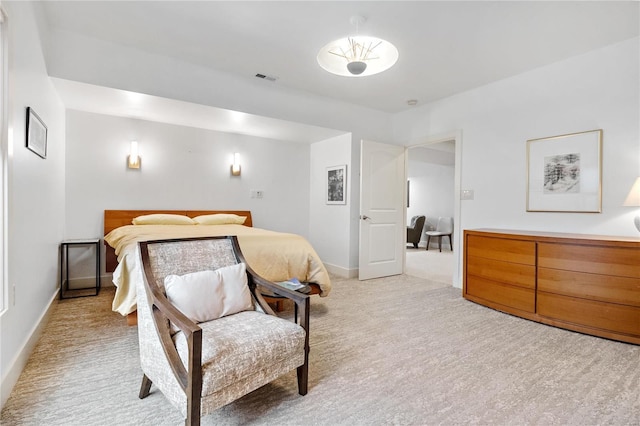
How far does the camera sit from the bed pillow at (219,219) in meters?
4.23

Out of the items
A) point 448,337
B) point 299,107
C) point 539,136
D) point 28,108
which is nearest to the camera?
point 28,108

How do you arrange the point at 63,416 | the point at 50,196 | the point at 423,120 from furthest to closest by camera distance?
1. the point at 423,120
2. the point at 50,196
3. the point at 63,416

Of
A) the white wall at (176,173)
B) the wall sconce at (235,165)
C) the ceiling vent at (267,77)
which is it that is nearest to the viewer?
the ceiling vent at (267,77)

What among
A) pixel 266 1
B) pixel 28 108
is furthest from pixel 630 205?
pixel 28 108

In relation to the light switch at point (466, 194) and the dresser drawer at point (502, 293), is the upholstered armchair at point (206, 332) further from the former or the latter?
the light switch at point (466, 194)

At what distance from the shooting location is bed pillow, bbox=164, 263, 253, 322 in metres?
1.61

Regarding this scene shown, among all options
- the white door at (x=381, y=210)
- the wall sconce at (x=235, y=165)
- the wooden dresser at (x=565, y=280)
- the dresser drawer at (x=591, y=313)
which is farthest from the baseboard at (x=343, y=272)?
the dresser drawer at (x=591, y=313)

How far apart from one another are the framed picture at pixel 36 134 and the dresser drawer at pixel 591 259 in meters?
4.18

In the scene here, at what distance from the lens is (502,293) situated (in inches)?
121

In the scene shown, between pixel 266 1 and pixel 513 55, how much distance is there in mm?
2448

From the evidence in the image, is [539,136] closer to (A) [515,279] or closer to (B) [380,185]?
(A) [515,279]

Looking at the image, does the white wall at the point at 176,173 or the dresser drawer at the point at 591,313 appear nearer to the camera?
the dresser drawer at the point at 591,313

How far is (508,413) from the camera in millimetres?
1549

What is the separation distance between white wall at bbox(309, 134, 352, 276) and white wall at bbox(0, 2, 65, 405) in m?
3.40
